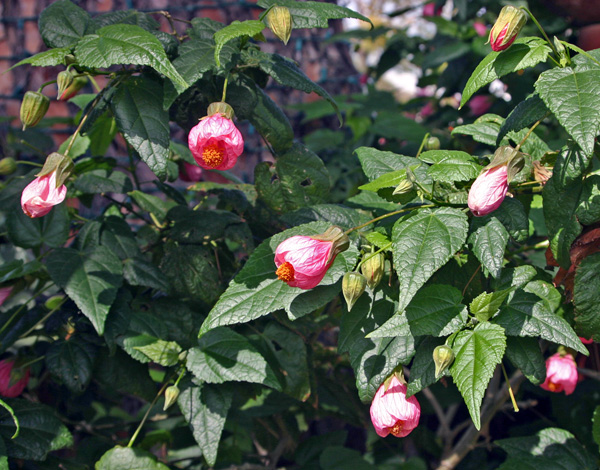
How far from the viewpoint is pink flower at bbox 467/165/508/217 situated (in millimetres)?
768

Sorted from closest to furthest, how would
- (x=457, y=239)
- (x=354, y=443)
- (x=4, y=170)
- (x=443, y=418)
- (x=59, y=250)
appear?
1. (x=457, y=239)
2. (x=59, y=250)
3. (x=4, y=170)
4. (x=443, y=418)
5. (x=354, y=443)

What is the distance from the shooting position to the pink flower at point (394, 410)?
2.80 feet

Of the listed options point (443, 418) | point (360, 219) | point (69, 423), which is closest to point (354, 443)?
point (443, 418)

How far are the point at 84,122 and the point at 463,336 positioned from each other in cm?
68

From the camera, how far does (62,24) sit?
0.99 metres

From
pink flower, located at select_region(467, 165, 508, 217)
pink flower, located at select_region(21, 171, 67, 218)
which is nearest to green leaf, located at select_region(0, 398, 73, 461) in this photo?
pink flower, located at select_region(21, 171, 67, 218)

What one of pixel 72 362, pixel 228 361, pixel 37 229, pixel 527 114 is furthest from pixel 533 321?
pixel 37 229

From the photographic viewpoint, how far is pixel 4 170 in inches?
49.2

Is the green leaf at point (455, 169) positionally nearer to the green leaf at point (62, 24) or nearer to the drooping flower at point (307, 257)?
the drooping flower at point (307, 257)

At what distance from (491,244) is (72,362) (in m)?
0.76

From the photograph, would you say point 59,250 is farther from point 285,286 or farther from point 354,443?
point 354,443

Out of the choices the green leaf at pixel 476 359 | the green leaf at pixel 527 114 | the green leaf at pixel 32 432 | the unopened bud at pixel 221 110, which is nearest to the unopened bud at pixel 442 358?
the green leaf at pixel 476 359

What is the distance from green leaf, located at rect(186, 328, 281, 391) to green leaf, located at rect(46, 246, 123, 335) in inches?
6.9

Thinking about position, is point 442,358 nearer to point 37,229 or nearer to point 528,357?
point 528,357
